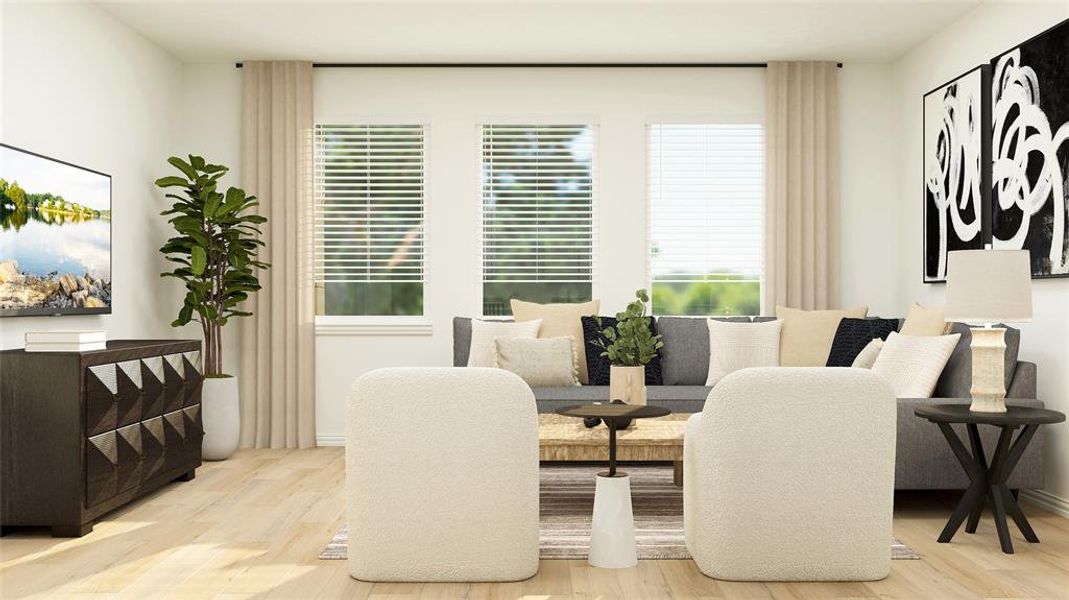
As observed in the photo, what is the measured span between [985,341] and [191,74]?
17.6 feet

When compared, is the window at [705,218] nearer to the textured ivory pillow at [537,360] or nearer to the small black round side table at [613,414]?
the textured ivory pillow at [537,360]

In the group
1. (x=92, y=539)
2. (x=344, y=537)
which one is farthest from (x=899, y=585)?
(x=92, y=539)

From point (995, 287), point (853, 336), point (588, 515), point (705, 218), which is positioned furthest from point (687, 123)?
point (588, 515)

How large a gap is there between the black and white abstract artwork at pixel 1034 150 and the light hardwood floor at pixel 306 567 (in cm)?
133

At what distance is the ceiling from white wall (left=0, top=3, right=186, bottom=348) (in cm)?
21

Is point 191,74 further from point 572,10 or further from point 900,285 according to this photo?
point 900,285

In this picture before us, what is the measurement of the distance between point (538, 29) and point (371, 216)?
1.85 m

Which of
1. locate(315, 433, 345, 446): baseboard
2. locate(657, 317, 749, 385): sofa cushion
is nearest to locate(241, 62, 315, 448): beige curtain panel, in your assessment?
locate(315, 433, 345, 446): baseboard

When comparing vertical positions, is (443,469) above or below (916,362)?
below

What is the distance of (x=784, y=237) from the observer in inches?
248

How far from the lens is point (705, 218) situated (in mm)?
6504

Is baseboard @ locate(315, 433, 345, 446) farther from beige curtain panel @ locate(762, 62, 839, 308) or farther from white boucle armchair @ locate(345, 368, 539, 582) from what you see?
white boucle armchair @ locate(345, 368, 539, 582)

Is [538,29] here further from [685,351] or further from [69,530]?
[69,530]

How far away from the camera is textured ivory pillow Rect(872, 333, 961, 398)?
4305 millimetres
